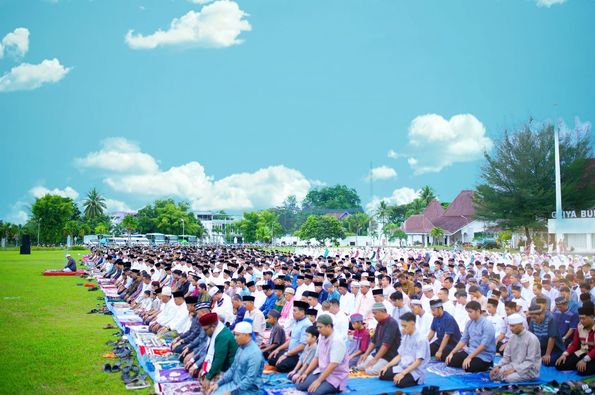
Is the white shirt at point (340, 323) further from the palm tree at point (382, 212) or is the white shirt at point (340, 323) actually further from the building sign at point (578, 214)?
the palm tree at point (382, 212)

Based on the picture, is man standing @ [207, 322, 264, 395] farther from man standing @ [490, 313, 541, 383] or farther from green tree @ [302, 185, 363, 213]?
green tree @ [302, 185, 363, 213]

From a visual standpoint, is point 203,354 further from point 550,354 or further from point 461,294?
point 550,354

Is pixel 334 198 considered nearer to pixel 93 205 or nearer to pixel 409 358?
pixel 93 205

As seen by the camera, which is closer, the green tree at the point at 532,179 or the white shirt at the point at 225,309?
the white shirt at the point at 225,309

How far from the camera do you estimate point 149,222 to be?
3278 inches

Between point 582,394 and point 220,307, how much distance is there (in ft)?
20.0

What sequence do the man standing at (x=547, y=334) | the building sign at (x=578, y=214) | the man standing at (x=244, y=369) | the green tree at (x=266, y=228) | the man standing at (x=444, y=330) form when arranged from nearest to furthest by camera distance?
1. the man standing at (x=244, y=369)
2. the man standing at (x=547, y=334)
3. the man standing at (x=444, y=330)
4. the building sign at (x=578, y=214)
5. the green tree at (x=266, y=228)

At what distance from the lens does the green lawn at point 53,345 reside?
7.91 metres

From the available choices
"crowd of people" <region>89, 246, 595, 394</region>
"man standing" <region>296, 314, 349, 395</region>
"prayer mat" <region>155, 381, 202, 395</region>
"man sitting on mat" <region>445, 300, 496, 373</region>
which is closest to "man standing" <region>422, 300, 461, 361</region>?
"crowd of people" <region>89, 246, 595, 394</region>

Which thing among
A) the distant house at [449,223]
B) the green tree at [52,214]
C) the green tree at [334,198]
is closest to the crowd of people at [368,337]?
the distant house at [449,223]

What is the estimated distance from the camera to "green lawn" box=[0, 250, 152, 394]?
791 centimetres

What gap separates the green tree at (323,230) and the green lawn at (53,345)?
Answer: 161 ft

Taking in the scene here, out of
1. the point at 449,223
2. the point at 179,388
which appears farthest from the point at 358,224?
the point at 179,388

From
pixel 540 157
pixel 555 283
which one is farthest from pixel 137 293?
pixel 540 157
